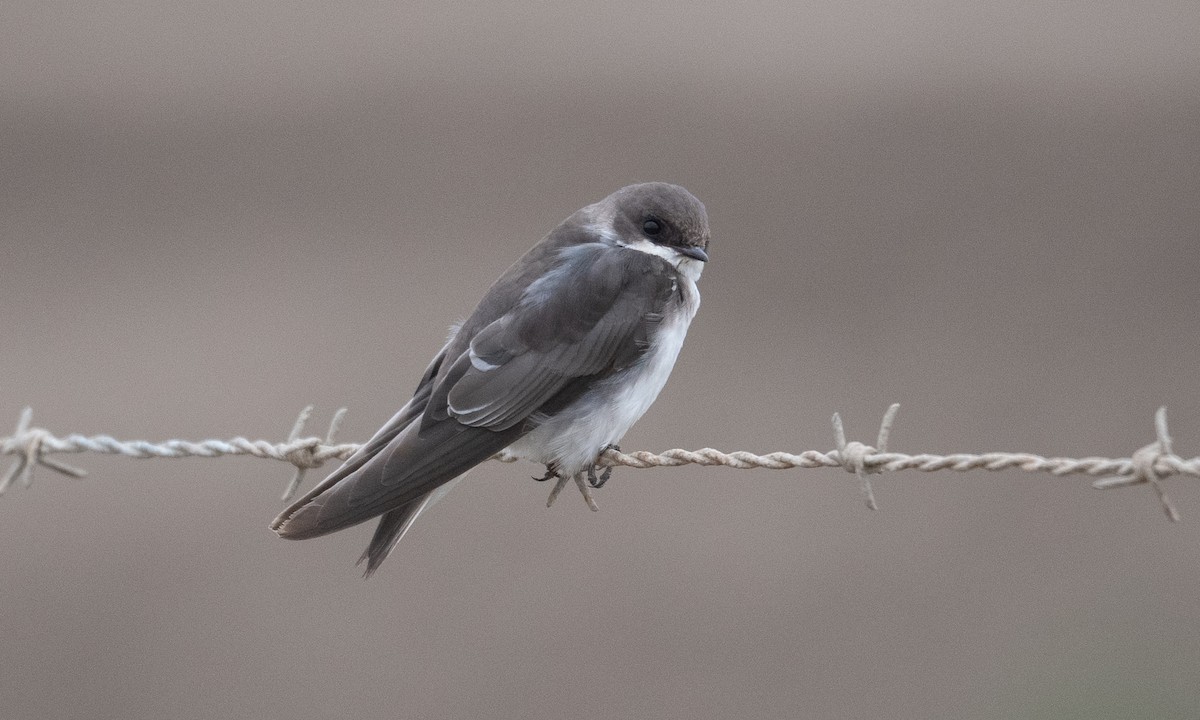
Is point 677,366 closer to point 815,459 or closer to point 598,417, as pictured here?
point 598,417

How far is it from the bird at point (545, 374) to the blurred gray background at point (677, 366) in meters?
3.09

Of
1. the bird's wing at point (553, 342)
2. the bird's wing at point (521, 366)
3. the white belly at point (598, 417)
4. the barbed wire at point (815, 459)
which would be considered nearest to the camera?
the barbed wire at point (815, 459)

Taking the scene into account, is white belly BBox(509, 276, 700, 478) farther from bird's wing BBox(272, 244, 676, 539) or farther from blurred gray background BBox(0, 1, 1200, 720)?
blurred gray background BBox(0, 1, 1200, 720)

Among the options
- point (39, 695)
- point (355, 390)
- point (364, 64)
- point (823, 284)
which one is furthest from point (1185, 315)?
point (39, 695)

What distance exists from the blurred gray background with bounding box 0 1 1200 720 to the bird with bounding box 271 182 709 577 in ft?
10.2

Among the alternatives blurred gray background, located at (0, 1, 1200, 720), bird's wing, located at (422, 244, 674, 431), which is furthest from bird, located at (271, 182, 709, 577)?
blurred gray background, located at (0, 1, 1200, 720)

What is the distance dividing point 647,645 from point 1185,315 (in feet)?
13.0

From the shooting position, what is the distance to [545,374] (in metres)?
3.52

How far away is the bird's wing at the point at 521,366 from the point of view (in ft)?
10.8

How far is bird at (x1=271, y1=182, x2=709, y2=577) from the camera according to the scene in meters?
3.33

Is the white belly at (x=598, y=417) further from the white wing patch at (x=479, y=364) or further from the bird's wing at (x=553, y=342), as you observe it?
the white wing patch at (x=479, y=364)

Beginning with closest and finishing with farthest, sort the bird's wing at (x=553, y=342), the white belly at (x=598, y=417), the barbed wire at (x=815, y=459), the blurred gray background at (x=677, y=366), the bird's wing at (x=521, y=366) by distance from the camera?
the barbed wire at (x=815, y=459)
the bird's wing at (x=521, y=366)
the bird's wing at (x=553, y=342)
the white belly at (x=598, y=417)
the blurred gray background at (x=677, y=366)

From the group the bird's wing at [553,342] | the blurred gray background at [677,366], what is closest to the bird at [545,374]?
the bird's wing at [553,342]

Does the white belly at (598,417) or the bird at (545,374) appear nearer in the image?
the bird at (545,374)
